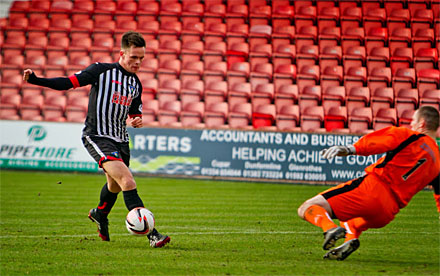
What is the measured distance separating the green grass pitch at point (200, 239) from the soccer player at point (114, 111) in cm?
67

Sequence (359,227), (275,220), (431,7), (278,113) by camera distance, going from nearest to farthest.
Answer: (359,227) → (275,220) → (278,113) → (431,7)

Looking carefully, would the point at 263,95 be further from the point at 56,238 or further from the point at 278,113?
the point at 56,238

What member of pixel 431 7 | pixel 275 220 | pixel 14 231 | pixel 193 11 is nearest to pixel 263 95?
pixel 193 11

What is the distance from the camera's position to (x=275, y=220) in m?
8.44

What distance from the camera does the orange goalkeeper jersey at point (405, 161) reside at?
4.99 m

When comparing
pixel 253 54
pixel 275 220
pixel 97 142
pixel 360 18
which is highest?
pixel 360 18

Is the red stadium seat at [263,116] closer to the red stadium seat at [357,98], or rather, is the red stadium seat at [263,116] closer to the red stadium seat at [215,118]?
the red stadium seat at [215,118]

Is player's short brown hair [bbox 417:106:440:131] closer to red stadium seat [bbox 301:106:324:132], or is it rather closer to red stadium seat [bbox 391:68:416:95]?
red stadium seat [bbox 301:106:324:132]

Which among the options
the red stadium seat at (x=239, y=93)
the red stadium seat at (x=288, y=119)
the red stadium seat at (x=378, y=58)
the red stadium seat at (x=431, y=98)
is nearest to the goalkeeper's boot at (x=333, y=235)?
the red stadium seat at (x=288, y=119)

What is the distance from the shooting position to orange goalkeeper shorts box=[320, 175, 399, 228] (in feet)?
16.7

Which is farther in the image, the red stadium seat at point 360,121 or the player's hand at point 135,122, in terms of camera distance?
the red stadium seat at point 360,121

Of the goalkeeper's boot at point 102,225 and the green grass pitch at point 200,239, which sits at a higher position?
the goalkeeper's boot at point 102,225

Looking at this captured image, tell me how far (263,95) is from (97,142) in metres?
11.1

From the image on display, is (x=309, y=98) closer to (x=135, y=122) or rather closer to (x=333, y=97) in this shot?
(x=333, y=97)
